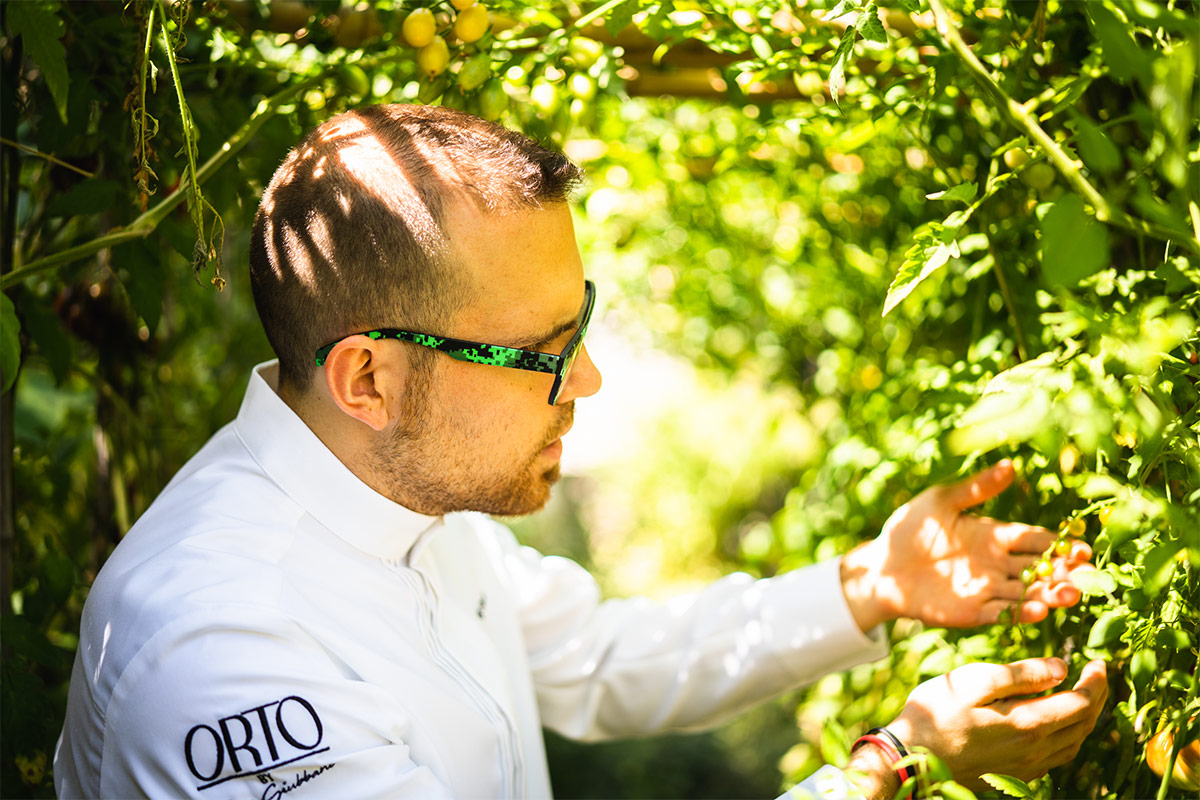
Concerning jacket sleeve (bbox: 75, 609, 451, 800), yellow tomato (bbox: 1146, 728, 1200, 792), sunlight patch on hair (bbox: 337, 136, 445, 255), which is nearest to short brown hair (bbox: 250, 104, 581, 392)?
sunlight patch on hair (bbox: 337, 136, 445, 255)

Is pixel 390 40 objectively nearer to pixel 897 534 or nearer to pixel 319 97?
pixel 319 97

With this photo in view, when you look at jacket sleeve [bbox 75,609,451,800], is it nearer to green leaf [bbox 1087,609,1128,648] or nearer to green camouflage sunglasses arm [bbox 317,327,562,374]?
green camouflage sunglasses arm [bbox 317,327,562,374]

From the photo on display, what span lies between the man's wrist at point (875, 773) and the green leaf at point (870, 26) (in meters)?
0.81

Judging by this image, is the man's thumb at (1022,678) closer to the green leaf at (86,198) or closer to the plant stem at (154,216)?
the plant stem at (154,216)

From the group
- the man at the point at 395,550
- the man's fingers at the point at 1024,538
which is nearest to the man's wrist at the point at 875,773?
the man at the point at 395,550

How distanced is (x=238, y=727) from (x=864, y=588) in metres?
1.01

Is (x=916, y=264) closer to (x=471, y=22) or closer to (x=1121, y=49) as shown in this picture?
(x=1121, y=49)

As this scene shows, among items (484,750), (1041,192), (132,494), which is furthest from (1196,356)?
(132,494)

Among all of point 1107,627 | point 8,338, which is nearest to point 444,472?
point 8,338

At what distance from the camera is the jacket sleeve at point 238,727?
105 centimetres

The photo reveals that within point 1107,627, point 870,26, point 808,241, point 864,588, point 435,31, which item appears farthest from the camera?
point 808,241

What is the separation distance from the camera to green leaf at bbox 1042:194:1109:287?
74cm

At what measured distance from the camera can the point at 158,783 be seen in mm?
1074

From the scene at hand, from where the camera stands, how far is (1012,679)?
1227mm
